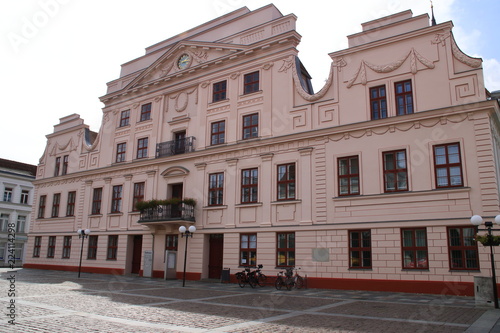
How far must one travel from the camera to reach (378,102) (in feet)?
68.2

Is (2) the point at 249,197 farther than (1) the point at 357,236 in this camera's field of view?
Yes

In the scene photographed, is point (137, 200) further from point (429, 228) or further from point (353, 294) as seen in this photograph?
point (429, 228)

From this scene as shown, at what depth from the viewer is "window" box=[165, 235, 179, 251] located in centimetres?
2677

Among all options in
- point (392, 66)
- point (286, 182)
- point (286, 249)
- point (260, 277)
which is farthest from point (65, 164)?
point (392, 66)

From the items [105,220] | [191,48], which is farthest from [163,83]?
[105,220]

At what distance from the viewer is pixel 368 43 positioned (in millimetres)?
21297

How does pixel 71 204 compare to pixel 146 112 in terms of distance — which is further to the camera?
pixel 71 204

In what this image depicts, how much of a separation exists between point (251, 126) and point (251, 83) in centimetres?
Answer: 281

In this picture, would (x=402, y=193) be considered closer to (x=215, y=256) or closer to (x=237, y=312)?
(x=237, y=312)

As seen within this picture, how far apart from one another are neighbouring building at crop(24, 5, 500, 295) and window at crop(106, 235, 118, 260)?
0.15 m

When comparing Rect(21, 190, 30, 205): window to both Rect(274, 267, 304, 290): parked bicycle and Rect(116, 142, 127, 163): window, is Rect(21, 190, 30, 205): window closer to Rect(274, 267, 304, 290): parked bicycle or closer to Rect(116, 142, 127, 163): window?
Rect(116, 142, 127, 163): window

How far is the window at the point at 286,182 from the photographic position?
22516 mm

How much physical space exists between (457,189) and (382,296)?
5513mm

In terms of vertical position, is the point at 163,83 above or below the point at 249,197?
above
